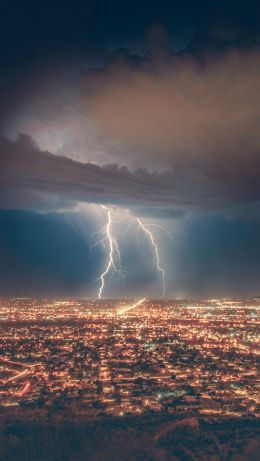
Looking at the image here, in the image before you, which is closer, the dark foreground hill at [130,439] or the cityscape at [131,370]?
the dark foreground hill at [130,439]

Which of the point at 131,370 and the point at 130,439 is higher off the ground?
the point at 131,370

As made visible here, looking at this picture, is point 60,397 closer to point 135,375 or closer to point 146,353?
point 135,375

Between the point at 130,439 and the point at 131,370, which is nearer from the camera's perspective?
the point at 130,439

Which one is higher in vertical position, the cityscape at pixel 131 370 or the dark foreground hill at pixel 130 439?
the cityscape at pixel 131 370

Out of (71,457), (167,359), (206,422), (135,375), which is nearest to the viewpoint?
(71,457)

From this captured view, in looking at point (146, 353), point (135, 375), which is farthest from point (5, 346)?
point (135, 375)
